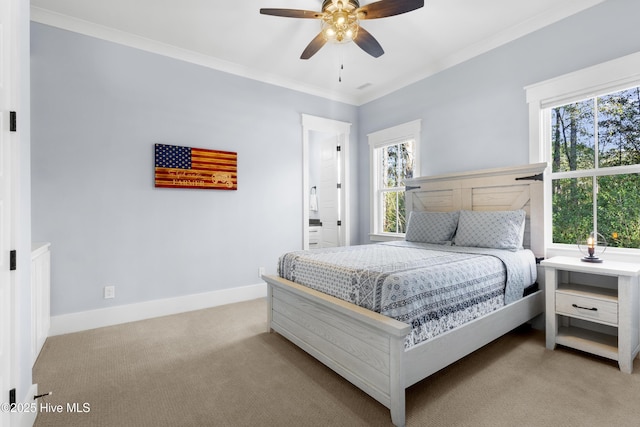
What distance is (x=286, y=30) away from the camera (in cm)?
307

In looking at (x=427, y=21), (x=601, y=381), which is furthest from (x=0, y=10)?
(x=601, y=381)

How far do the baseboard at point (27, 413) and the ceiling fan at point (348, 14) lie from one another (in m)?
2.67

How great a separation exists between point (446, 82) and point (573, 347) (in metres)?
2.94

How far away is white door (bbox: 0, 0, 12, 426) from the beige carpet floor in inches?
20.8

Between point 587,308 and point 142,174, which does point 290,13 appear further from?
point 587,308

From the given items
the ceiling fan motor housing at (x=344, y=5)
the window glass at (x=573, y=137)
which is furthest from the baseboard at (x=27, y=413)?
the window glass at (x=573, y=137)

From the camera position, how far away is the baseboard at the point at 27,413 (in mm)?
1380

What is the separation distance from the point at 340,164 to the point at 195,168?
89.5 inches

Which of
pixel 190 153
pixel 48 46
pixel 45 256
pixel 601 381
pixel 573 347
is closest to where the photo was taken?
pixel 601 381

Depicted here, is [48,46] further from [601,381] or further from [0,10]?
[601,381]

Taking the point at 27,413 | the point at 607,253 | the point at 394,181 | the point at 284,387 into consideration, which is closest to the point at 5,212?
the point at 27,413

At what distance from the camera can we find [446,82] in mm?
3721

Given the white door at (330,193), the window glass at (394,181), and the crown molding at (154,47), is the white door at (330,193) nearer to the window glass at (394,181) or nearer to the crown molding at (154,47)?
the window glass at (394,181)

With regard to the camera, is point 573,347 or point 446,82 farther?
point 446,82
